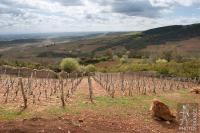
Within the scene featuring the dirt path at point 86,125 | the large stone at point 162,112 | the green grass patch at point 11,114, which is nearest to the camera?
the dirt path at point 86,125

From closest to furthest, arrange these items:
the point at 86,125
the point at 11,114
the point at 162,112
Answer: the point at 86,125, the point at 11,114, the point at 162,112

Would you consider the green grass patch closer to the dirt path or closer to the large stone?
the dirt path

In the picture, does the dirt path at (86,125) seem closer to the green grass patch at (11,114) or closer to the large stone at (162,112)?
the large stone at (162,112)

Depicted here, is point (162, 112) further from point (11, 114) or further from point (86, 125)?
point (11, 114)

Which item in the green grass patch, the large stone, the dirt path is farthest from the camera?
the large stone

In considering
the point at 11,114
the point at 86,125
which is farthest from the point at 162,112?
the point at 11,114

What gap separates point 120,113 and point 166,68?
44863mm

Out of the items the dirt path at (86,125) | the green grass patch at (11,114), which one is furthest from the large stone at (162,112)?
the green grass patch at (11,114)

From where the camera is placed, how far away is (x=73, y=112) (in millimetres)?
17953

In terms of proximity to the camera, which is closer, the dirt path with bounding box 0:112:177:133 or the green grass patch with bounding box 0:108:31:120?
the dirt path with bounding box 0:112:177:133

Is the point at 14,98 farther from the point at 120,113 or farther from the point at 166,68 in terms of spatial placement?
A: the point at 166,68

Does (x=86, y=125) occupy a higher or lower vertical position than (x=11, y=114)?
lower

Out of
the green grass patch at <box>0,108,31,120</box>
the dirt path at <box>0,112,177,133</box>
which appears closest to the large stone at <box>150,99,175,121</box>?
the dirt path at <box>0,112,177,133</box>

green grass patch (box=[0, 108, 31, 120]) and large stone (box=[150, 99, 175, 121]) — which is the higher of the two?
green grass patch (box=[0, 108, 31, 120])
